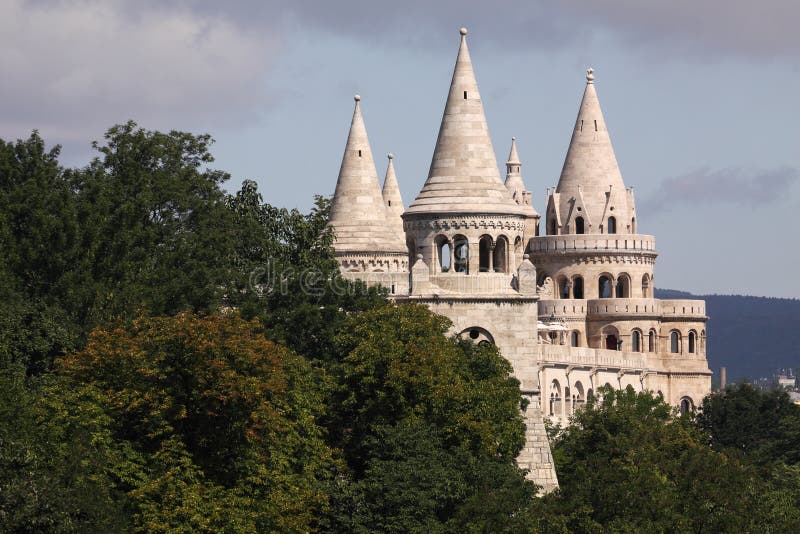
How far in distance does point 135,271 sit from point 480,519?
13591 mm

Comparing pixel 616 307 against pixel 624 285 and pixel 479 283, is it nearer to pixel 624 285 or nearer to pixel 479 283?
pixel 624 285

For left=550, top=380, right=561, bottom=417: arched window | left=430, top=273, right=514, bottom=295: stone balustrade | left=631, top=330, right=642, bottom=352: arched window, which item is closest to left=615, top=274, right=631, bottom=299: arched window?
left=631, top=330, right=642, bottom=352: arched window

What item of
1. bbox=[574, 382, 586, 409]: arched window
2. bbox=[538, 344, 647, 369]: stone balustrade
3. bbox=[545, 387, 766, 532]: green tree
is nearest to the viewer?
bbox=[545, 387, 766, 532]: green tree

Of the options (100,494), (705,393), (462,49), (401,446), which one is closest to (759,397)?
(705,393)

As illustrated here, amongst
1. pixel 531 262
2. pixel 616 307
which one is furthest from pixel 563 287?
pixel 531 262

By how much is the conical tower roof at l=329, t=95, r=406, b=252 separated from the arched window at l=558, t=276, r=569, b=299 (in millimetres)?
23186

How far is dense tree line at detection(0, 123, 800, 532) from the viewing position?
51.6 meters

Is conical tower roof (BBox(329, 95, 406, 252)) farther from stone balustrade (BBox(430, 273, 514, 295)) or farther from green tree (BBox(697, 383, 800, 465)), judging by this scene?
stone balustrade (BBox(430, 273, 514, 295))

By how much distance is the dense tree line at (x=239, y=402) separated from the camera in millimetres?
51625

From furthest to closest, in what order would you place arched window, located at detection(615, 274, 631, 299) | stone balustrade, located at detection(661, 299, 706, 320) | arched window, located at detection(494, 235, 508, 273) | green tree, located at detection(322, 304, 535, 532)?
stone balustrade, located at detection(661, 299, 706, 320) → arched window, located at detection(615, 274, 631, 299) → arched window, located at detection(494, 235, 508, 273) → green tree, located at detection(322, 304, 535, 532)

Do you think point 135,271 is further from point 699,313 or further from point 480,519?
point 699,313

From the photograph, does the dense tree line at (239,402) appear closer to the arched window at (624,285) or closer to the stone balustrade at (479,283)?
the stone balustrade at (479,283)

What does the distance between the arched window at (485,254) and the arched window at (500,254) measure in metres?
0.22

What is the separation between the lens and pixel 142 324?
56.6 m
